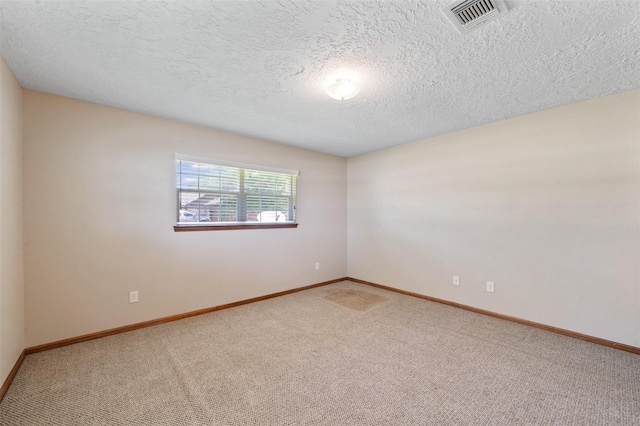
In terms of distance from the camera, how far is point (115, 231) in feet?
8.89

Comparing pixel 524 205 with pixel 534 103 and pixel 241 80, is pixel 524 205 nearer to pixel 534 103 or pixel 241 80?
pixel 534 103

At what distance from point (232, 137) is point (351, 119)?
1.61 meters

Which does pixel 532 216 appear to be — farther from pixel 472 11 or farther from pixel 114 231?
pixel 114 231

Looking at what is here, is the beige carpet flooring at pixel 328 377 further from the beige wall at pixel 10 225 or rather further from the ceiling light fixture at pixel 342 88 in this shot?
the ceiling light fixture at pixel 342 88

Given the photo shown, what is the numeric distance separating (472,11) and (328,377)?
2.50 metres

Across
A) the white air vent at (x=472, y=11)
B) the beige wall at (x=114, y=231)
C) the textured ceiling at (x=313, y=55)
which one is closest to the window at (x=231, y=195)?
the beige wall at (x=114, y=231)

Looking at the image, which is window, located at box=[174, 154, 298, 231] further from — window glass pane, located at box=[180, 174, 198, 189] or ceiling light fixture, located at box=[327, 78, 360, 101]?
ceiling light fixture, located at box=[327, 78, 360, 101]

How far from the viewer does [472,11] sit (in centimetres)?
144

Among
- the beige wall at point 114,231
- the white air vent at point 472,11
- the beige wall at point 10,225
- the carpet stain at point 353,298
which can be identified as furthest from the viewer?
the carpet stain at point 353,298

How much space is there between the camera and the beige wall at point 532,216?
2445 millimetres

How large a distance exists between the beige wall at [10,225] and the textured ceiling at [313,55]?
281 mm

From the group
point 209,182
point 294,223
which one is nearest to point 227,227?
point 209,182

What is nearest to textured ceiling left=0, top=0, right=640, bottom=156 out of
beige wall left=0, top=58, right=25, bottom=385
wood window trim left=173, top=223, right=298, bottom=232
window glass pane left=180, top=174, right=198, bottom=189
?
beige wall left=0, top=58, right=25, bottom=385

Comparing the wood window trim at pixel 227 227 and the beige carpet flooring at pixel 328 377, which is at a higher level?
the wood window trim at pixel 227 227
